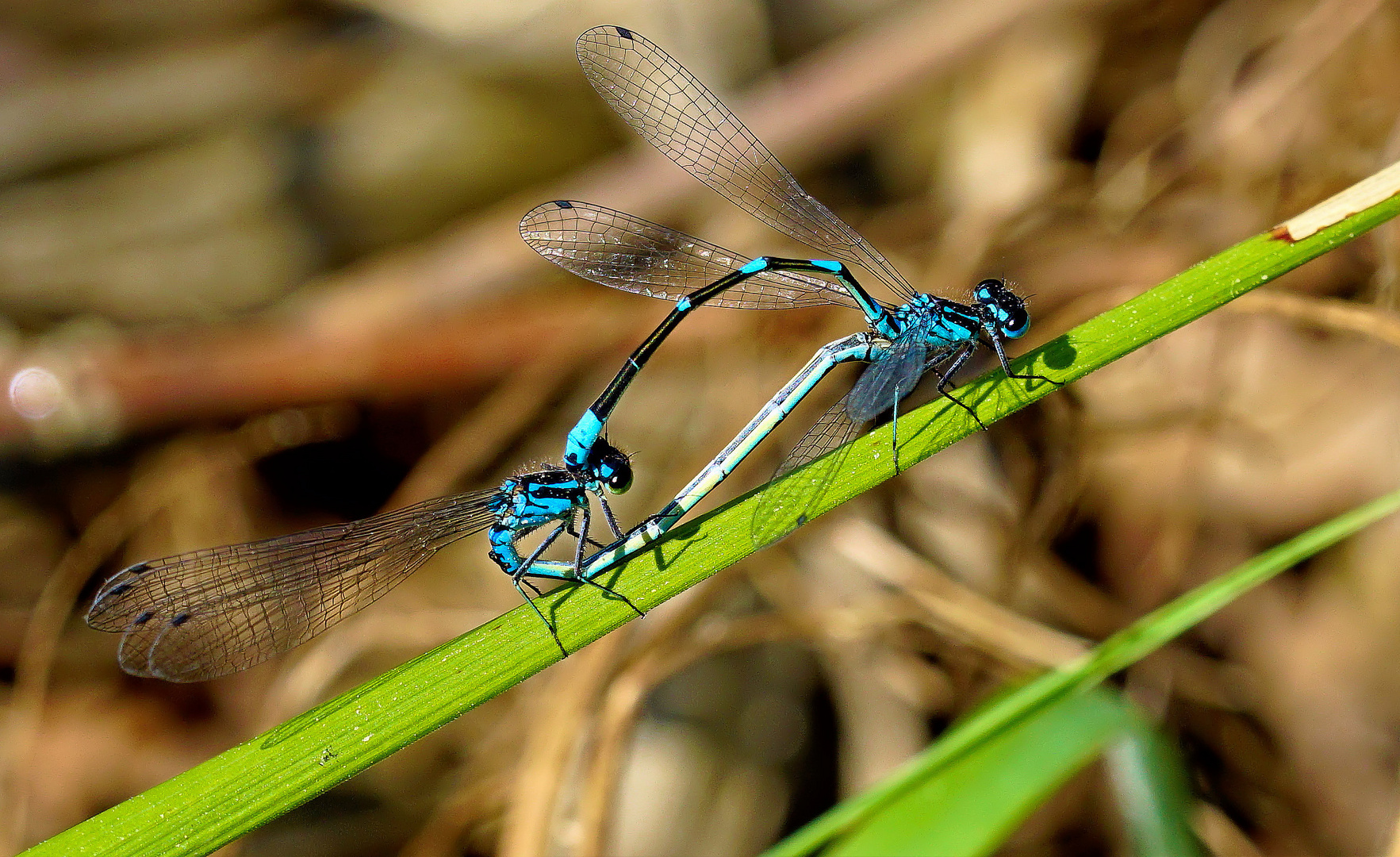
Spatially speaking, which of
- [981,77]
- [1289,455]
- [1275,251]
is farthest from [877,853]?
[981,77]

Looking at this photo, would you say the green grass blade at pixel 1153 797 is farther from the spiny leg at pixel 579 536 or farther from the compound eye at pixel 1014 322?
the spiny leg at pixel 579 536

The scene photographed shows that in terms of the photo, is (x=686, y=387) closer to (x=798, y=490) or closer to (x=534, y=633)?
(x=798, y=490)

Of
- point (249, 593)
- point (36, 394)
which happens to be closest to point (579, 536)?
point (249, 593)

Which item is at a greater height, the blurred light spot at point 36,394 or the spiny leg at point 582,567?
the blurred light spot at point 36,394


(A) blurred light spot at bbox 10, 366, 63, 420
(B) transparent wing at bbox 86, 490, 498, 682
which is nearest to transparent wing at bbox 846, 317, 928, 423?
(B) transparent wing at bbox 86, 490, 498, 682

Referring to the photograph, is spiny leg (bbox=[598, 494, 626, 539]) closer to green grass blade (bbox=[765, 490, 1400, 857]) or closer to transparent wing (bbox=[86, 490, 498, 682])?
transparent wing (bbox=[86, 490, 498, 682])

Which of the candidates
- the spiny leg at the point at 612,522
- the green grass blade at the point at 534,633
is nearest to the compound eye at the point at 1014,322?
the green grass blade at the point at 534,633

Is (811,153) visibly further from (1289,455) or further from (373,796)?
(373,796)
